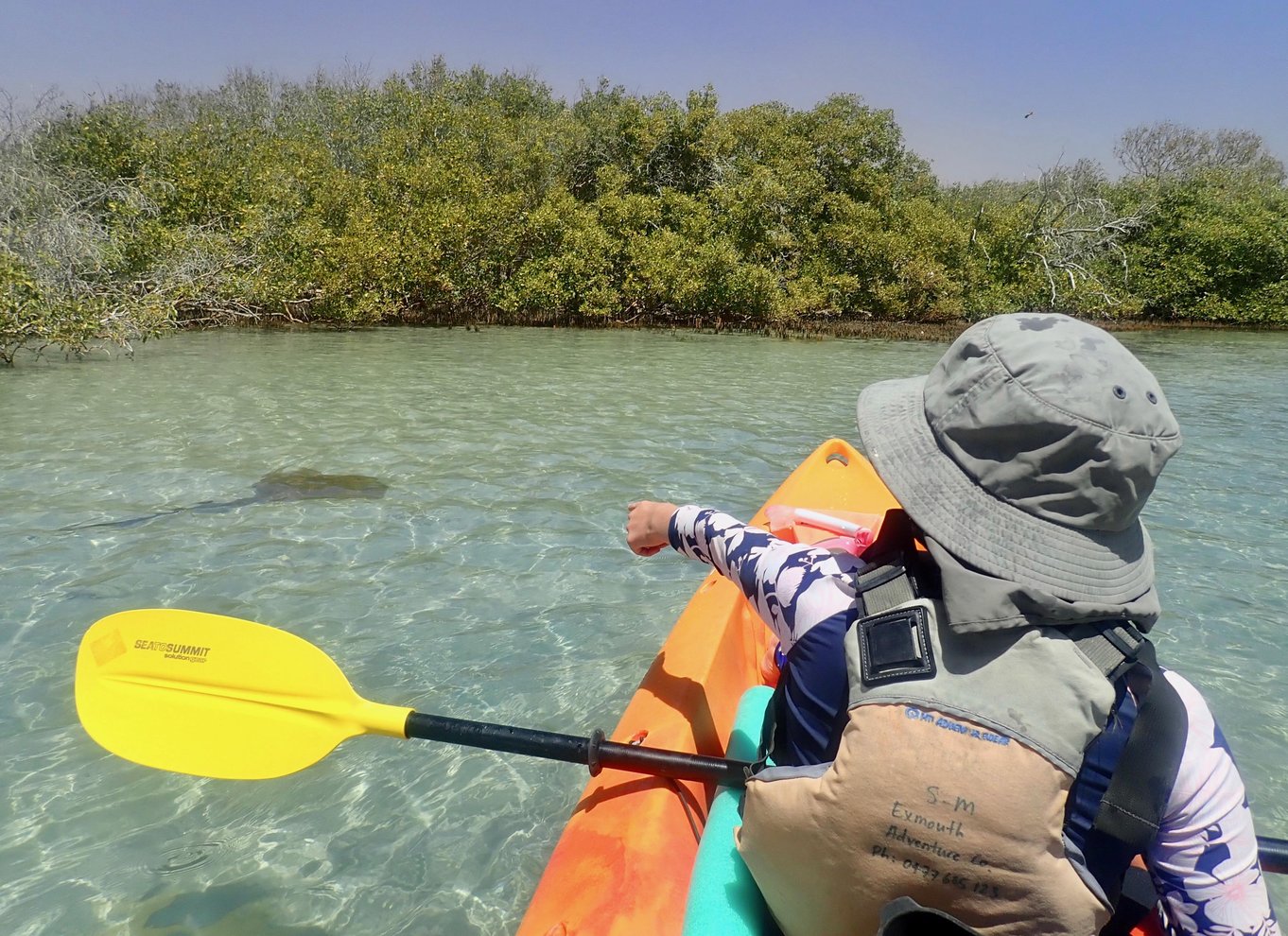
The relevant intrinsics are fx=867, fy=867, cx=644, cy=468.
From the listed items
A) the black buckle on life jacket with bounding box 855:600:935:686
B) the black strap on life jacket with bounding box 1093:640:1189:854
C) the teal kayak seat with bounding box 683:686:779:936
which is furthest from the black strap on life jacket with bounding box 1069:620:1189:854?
the teal kayak seat with bounding box 683:686:779:936

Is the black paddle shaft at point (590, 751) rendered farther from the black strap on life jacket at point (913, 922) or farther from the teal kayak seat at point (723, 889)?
the black strap on life jacket at point (913, 922)

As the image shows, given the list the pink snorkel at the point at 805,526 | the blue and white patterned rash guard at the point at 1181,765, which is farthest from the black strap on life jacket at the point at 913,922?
the pink snorkel at the point at 805,526

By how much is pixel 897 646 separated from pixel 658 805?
0.83 m

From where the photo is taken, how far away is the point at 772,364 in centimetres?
1234

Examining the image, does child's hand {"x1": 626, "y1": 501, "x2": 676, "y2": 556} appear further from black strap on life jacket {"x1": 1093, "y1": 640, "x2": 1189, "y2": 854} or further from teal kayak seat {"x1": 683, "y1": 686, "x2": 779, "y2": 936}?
black strap on life jacket {"x1": 1093, "y1": 640, "x2": 1189, "y2": 854}

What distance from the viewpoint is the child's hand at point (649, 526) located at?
6.01ft

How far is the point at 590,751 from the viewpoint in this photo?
1808 mm

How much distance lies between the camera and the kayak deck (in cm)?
150

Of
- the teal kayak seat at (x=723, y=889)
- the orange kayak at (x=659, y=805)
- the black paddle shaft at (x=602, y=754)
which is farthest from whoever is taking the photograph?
the black paddle shaft at (x=602, y=754)

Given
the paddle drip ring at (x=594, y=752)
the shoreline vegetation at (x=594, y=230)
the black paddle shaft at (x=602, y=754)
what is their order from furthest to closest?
the shoreline vegetation at (x=594, y=230), the paddle drip ring at (x=594, y=752), the black paddle shaft at (x=602, y=754)

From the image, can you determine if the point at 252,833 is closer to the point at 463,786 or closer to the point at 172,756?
the point at 172,756

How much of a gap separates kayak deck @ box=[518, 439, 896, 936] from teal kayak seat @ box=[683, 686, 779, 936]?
0.07 metres

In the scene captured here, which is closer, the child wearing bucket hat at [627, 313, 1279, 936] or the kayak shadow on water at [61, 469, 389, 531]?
the child wearing bucket hat at [627, 313, 1279, 936]

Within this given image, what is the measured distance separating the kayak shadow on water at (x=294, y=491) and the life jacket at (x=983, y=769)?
456 centimetres
